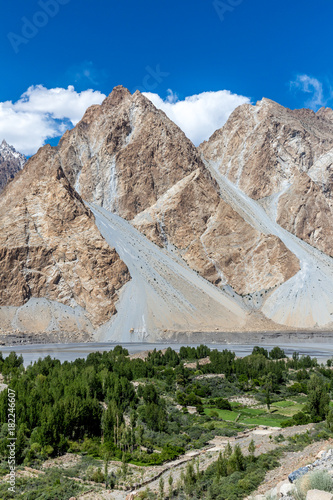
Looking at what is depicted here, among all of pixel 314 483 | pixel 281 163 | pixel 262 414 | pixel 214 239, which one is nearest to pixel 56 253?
pixel 214 239

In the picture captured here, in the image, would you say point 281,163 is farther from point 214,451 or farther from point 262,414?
point 214,451

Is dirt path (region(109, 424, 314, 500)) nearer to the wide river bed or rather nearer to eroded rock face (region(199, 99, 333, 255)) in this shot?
the wide river bed

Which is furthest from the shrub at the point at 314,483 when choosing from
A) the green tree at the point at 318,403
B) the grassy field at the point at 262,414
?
the green tree at the point at 318,403

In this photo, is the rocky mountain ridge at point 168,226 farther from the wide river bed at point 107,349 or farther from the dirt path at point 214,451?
the dirt path at point 214,451

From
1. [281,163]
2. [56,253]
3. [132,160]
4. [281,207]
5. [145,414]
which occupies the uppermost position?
[281,163]

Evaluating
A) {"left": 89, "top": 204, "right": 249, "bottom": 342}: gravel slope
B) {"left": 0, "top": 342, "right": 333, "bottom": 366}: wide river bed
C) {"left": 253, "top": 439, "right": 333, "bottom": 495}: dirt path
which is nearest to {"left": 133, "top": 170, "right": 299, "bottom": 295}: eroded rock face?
{"left": 89, "top": 204, "right": 249, "bottom": 342}: gravel slope

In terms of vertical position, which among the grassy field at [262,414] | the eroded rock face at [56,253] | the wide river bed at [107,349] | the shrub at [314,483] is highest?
the eroded rock face at [56,253]
